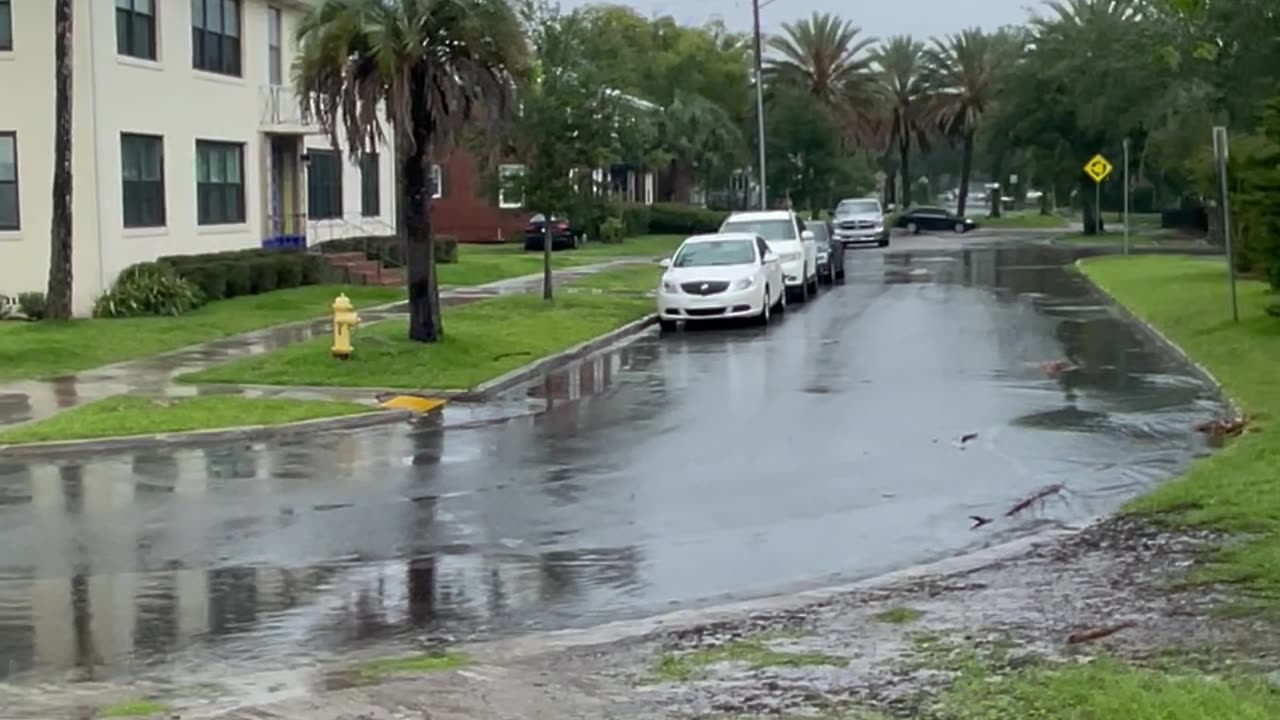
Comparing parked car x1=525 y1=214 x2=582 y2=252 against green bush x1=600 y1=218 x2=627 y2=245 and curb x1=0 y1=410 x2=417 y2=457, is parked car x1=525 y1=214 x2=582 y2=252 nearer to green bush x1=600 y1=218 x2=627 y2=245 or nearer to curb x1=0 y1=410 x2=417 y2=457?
green bush x1=600 y1=218 x2=627 y2=245

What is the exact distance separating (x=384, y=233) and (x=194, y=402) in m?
24.5

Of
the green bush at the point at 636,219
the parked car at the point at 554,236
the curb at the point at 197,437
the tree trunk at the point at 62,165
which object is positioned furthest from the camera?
the green bush at the point at 636,219

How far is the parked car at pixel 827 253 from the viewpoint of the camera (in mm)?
38750

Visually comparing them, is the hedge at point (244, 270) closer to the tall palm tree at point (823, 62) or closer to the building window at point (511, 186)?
the building window at point (511, 186)

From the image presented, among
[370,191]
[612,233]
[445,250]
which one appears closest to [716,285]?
[370,191]

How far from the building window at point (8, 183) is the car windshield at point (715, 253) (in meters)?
10.9

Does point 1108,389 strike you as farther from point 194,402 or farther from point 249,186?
point 249,186

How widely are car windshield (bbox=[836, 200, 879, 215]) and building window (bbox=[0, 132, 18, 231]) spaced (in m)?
38.0

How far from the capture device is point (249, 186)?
3481 cm

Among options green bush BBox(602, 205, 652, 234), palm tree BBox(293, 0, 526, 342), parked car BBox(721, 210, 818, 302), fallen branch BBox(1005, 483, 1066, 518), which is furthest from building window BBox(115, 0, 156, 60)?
green bush BBox(602, 205, 652, 234)

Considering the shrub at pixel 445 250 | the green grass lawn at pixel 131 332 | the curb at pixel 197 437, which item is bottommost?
the curb at pixel 197 437

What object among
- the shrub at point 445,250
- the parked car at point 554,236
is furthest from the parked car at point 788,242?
the parked car at point 554,236

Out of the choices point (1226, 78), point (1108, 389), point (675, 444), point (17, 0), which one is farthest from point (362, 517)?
point (1226, 78)

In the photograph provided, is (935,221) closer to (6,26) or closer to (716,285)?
(716,285)
